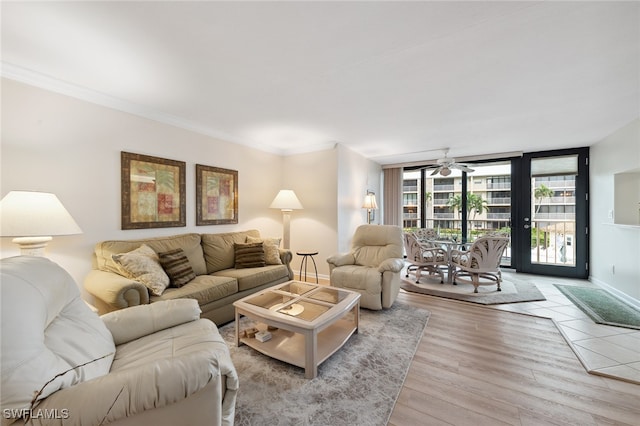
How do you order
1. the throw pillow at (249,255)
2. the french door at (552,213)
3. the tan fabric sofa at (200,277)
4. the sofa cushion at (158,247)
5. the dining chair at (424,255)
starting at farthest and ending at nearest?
the french door at (552,213) < the dining chair at (424,255) < the throw pillow at (249,255) < the sofa cushion at (158,247) < the tan fabric sofa at (200,277)

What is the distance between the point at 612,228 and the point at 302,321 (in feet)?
16.1

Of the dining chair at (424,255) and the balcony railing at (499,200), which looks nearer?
the dining chair at (424,255)

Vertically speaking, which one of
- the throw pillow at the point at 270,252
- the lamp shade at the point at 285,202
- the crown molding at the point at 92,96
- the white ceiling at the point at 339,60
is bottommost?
the throw pillow at the point at 270,252

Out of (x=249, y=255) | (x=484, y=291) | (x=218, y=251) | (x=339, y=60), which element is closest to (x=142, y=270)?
(x=218, y=251)

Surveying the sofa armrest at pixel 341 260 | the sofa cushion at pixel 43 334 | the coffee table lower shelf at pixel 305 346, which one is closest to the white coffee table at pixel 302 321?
the coffee table lower shelf at pixel 305 346

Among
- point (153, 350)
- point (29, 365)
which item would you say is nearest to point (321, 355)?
point (153, 350)

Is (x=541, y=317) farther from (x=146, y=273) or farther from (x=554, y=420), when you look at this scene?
(x=146, y=273)

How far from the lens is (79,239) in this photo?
251cm

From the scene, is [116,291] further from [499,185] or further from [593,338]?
[499,185]

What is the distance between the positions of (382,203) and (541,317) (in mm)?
3932

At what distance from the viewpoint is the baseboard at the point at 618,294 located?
3226 mm

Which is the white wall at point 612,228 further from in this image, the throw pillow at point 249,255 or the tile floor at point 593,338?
the throw pillow at point 249,255

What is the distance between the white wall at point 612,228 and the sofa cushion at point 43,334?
519 centimetres

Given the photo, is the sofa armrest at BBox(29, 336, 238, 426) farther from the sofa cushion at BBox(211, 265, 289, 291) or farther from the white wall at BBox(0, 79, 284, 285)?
the white wall at BBox(0, 79, 284, 285)
